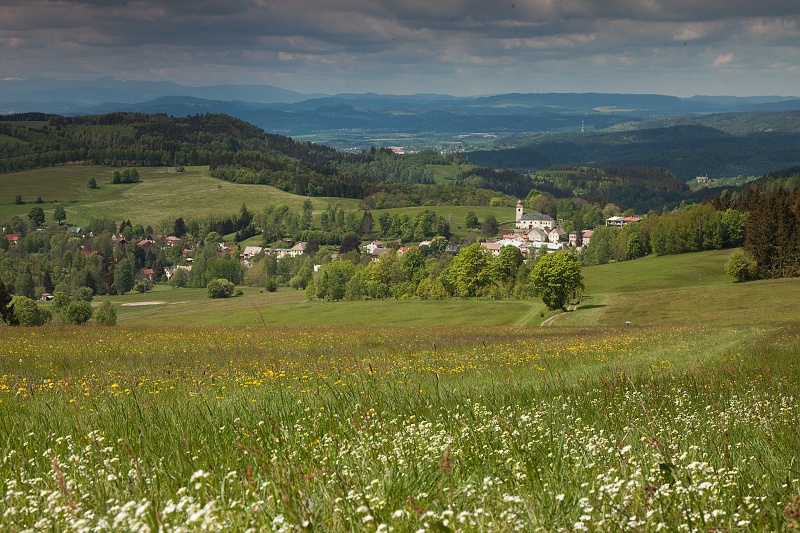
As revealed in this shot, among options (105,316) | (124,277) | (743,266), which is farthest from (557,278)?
(124,277)

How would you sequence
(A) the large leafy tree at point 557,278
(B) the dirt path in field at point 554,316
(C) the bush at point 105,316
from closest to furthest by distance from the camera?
(B) the dirt path in field at point 554,316 → (C) the bush at point 105,316 → (A) the large leafy tree at point 557,278

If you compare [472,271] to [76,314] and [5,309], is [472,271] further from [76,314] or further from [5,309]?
[5,309]

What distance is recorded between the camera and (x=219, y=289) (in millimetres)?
138625

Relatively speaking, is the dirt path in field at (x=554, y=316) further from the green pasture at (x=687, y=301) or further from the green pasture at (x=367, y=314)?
the green pasture at (x=367, y=314)

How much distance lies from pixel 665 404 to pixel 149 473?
601cm

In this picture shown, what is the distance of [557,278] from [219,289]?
83556 mm

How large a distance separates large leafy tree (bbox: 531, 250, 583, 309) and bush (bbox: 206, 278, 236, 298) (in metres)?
80.4

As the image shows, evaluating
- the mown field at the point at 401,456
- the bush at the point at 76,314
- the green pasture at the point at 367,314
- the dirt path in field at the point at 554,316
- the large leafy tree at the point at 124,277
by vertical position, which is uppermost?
the mown field at the point at 401,456

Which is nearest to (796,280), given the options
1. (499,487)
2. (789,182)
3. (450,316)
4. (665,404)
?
(450,316)

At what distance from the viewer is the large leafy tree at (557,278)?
250 feet

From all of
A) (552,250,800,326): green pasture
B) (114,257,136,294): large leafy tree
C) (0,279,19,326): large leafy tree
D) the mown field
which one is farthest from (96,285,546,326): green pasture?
(114,257,136,294): large leafy tree

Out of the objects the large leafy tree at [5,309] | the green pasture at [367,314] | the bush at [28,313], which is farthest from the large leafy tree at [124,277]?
the large leafy tree at [5,309]

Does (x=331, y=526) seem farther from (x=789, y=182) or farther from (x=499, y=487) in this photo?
(x=789, y=182)

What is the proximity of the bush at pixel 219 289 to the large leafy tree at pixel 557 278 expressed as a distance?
80358 millimetres
